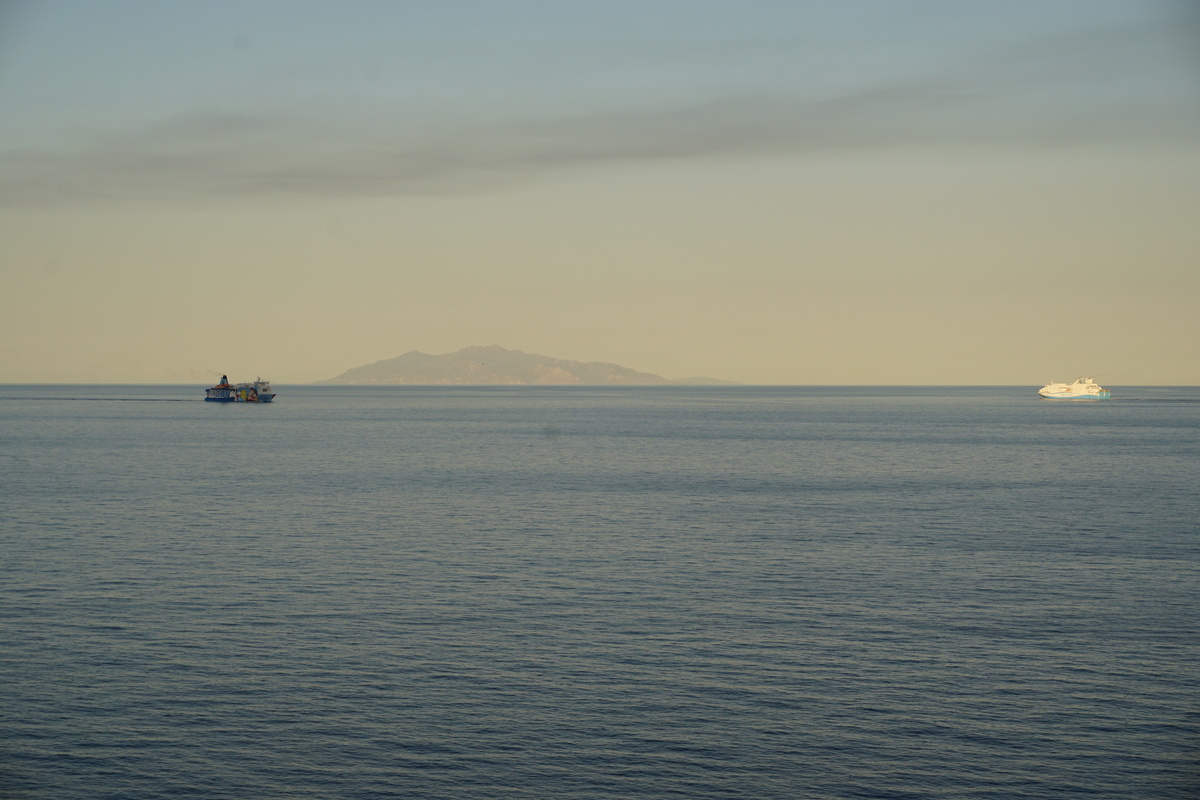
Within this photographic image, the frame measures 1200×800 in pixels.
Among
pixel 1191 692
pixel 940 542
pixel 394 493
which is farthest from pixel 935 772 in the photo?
pixel 394 493

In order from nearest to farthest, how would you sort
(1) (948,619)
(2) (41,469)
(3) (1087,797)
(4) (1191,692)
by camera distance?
(3) (1087,797) < (4) (1191,692) < (1) (948,619) < (2) (41,469)

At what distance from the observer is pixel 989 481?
442 feet

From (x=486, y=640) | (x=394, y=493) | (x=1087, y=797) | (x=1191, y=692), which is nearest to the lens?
(x=1087, y=797)

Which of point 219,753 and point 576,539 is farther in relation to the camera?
point 576,539

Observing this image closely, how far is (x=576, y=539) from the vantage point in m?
86.2

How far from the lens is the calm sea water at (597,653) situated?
38.3 metres

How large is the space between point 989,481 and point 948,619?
83.4 m

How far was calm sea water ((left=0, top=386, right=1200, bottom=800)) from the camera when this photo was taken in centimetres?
3831

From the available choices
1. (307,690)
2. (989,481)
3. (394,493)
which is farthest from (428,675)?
(989,481)

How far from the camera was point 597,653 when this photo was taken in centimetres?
5125

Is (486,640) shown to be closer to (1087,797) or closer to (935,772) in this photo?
(935,772)

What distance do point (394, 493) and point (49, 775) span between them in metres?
83.3

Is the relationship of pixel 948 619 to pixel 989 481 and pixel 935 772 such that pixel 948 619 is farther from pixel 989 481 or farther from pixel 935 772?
pixel 989 481

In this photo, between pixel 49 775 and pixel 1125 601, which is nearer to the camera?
pixel 49 775
